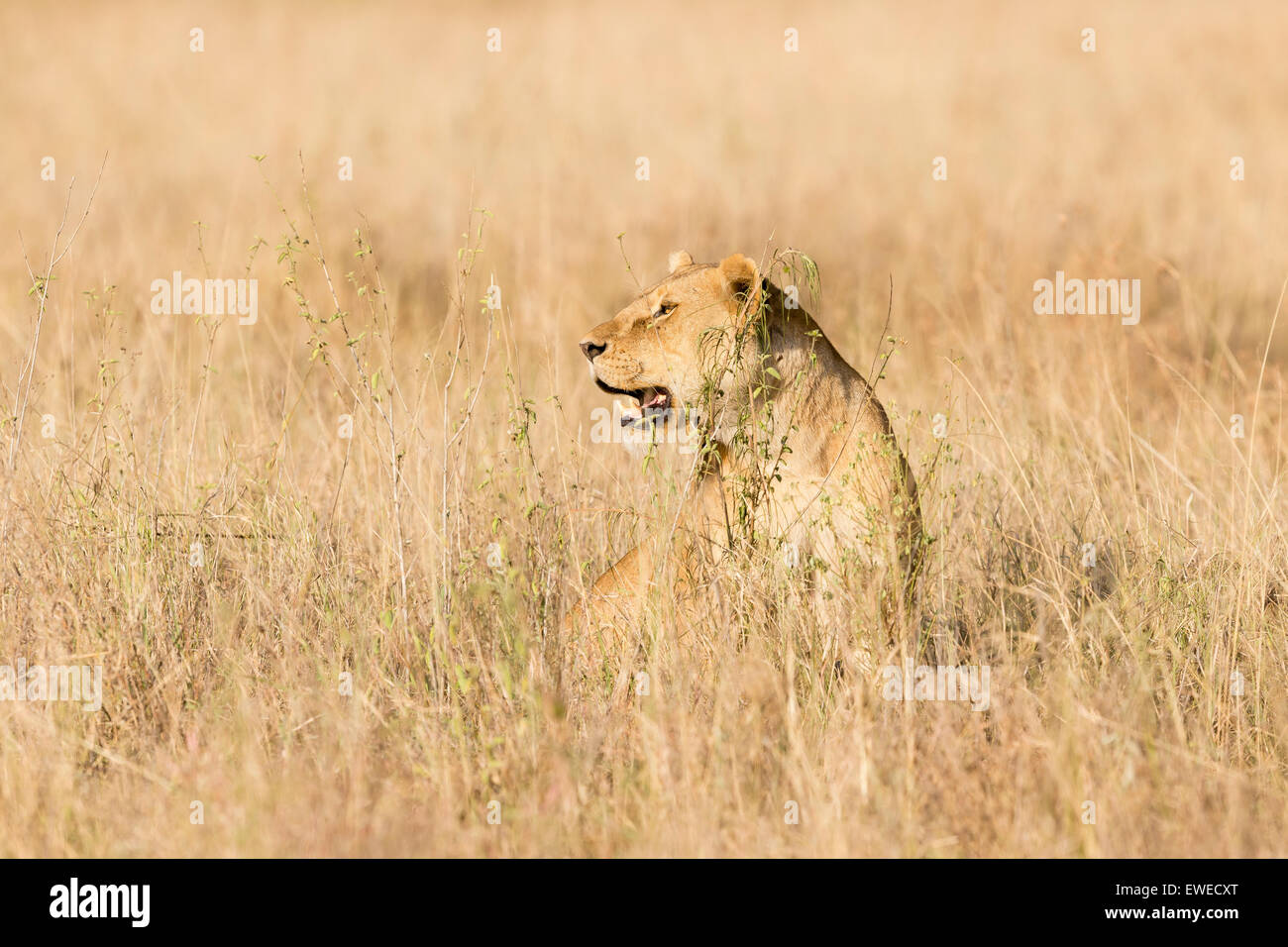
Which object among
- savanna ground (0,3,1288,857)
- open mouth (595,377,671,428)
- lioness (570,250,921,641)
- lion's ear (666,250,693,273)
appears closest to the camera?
savanna ground (0,3,1288,857)

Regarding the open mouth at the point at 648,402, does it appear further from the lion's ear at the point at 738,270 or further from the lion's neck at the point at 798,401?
the lion's ear at the point at 738,270

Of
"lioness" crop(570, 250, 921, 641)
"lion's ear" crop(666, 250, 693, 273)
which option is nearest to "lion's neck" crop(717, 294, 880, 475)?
"lioness" crop(570, 250, 921, 641)

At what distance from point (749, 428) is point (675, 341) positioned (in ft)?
1.56

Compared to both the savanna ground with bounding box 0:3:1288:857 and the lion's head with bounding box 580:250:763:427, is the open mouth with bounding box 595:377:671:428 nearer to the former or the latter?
the lion's head with bounding box 580:250:763:427

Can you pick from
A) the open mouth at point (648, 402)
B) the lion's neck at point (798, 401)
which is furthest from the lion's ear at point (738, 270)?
the open mouth at point (648, 402)

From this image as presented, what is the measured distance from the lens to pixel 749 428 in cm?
566

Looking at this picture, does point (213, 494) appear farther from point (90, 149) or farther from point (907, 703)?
point (90, 149)

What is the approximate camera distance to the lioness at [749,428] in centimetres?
525

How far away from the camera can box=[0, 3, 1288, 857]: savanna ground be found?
4176 millimetres

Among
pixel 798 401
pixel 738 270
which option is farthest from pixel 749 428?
pixel 738 270

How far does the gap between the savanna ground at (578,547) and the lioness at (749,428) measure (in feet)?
0.55

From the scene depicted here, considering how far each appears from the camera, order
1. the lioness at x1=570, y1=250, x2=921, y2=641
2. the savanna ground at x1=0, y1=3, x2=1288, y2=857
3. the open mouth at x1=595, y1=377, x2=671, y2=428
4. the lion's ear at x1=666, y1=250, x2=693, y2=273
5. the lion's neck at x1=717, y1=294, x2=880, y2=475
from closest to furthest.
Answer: the savanna ground at x1=0, y1=3, x2=1288, y2=857 → the lioness at x1=570, y1=250, x2=921, y2=641 → the lion's neck at x1=717, y1=294, x2=880, y2=475 → the open mouth at x1=595, y1=377, x2=671, y2=428 → the lion's ear at x1=666, y1=250, x2=693, y2=273

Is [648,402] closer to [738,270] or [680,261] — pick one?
[738,270]

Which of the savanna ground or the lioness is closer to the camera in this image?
the savanna ground
